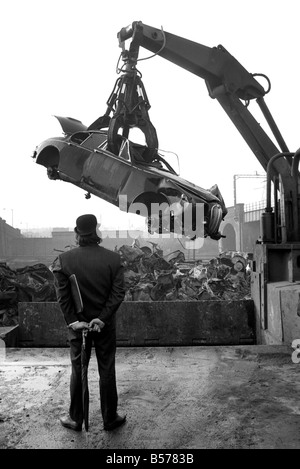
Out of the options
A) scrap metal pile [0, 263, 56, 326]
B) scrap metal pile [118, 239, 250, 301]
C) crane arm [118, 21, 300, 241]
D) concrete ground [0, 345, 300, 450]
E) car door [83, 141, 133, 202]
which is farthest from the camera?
scrap metal pile [118, 239, 250, 301]

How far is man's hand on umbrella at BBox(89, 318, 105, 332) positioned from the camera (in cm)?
279

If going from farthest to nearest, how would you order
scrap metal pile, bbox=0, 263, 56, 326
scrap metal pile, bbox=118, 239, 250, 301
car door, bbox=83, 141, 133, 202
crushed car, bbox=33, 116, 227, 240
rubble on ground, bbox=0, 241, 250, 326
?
scrap metal pile, bbox=118, 239, 250, 301 < rubble on ground, bbox=0, 241, 250, 326 < scrap metal pile, bbox=0, 263, 56, 326 < car door, bbox=83, 141, 133, 202 < crushed car, bbox=33, 116, 227, 240

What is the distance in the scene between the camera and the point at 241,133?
682 centimetres

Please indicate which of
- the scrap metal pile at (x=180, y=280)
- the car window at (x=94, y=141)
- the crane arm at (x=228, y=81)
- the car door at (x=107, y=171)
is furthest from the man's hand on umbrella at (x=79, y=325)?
the scrap metal pile at (x=180, y=280)

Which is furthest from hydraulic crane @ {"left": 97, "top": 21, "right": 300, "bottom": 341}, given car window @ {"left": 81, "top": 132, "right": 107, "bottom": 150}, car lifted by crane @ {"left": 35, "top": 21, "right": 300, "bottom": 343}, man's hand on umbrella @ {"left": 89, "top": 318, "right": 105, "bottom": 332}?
man's hand on umbrella @ {"left": 89, "top": 318, "right": 105, "bottom": 332}

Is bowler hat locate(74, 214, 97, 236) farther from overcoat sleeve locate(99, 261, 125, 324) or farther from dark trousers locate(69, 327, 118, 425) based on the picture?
dark trousers locate(69, 327, 118, 425)

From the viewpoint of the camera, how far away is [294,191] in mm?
5871

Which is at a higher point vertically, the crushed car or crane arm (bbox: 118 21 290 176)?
crane arm (bbox: 118 21 290 176)

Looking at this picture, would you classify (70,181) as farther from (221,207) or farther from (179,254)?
(179,254)

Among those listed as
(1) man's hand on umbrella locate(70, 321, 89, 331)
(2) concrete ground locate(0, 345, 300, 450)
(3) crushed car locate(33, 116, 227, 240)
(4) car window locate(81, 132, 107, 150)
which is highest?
(4) car window locate(81, 132, 107, 150)

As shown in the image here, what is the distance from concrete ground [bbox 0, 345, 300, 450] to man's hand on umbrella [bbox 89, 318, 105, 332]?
28.0 inches
